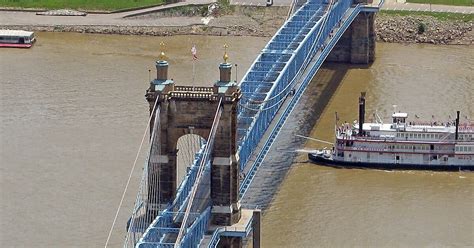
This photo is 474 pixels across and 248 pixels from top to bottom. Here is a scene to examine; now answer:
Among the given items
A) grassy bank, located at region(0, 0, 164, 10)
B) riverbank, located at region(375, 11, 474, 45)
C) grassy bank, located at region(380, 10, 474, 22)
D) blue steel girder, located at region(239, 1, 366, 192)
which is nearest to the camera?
blue steel girder, located at region(239, 1, 366, 192)

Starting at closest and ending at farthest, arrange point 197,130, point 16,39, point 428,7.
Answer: point 197,130
point 16,39
point 428,7

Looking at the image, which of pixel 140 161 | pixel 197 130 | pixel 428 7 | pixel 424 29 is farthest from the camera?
pixel 428 7

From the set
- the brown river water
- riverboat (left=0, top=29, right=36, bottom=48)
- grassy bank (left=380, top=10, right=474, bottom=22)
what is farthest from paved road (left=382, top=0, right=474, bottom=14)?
riverboat (left=0, top=29, right=36, bottom=48)

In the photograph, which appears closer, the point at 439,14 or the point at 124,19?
the point at 439,14

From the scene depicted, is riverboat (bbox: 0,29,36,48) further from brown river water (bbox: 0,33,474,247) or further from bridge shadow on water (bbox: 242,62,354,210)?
bridge shadow on water (bbox: 242,62,354,210)

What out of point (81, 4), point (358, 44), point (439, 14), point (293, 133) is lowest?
point (293, 133)

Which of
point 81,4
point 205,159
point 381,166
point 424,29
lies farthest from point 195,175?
point 81,4

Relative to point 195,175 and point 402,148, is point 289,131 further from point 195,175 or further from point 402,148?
point 195,175
